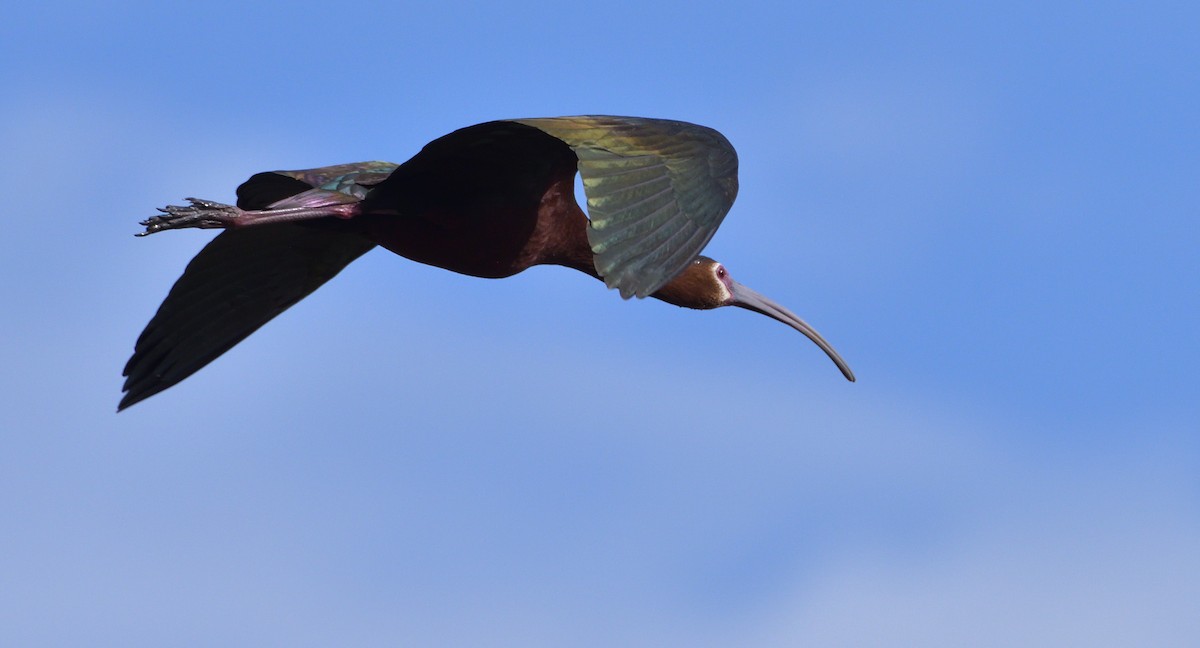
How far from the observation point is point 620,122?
28.0ft

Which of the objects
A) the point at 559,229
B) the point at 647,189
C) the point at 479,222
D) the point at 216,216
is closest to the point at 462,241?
the point at 479,222

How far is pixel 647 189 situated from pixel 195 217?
8.53 ft

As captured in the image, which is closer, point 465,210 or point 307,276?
point 465,210

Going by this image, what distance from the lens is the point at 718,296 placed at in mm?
11562

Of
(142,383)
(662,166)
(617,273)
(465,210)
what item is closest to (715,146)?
(662,166)

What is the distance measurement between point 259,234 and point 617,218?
402 cm

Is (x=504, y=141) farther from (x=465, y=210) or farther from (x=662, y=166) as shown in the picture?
(x=662, y=166)

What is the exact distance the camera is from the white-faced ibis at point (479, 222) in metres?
7.95

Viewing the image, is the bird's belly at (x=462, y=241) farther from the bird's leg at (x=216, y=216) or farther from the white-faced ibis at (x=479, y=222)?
the bird's leg at (x=216, y=216)

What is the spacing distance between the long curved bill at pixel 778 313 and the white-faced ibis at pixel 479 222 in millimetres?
11

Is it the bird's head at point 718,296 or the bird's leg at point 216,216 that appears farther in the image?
the bird's head at point 718,296

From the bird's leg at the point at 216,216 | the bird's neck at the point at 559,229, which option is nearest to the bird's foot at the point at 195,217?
the bird's leg at the point at 216,216

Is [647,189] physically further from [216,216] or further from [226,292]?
[226,292]

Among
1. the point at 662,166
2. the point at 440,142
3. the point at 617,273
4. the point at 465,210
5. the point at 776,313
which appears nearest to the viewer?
the point at 617,273
